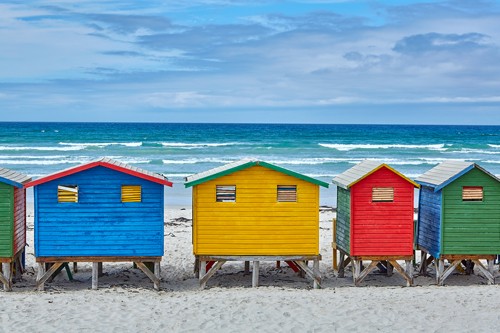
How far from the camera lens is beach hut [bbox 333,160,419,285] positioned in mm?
20422

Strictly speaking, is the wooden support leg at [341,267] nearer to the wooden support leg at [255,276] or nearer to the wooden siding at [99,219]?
the wooden support leg at [255,276]

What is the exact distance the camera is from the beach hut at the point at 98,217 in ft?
64.3

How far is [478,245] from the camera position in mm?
20766

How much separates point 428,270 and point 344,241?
12.2 feet

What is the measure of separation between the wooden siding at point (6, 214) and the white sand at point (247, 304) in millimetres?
1515

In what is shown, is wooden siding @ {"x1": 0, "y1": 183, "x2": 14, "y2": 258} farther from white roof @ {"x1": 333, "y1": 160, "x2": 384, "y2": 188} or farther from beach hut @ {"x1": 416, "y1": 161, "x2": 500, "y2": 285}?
beach hut @ {"x1": 416, "y1": 161, "x2": 500, "y2": 285}

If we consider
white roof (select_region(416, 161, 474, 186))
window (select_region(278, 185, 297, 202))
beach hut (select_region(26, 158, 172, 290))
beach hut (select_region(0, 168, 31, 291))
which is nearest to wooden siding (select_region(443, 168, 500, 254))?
white roof (select_region(416, 161, 474, 186))

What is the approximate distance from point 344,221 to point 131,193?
622 cm

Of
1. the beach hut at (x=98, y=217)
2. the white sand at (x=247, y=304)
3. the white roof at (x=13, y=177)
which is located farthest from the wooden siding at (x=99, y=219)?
the white sand at (x=247, y=304)

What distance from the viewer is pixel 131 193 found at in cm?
1969

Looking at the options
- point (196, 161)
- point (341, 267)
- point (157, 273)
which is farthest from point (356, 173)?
point (196, 161)

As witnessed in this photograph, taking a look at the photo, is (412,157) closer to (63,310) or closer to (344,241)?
(344,241)

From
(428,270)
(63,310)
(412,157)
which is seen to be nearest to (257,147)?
(412,157)

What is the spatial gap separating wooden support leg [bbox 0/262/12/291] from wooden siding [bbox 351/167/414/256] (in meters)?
9.42
